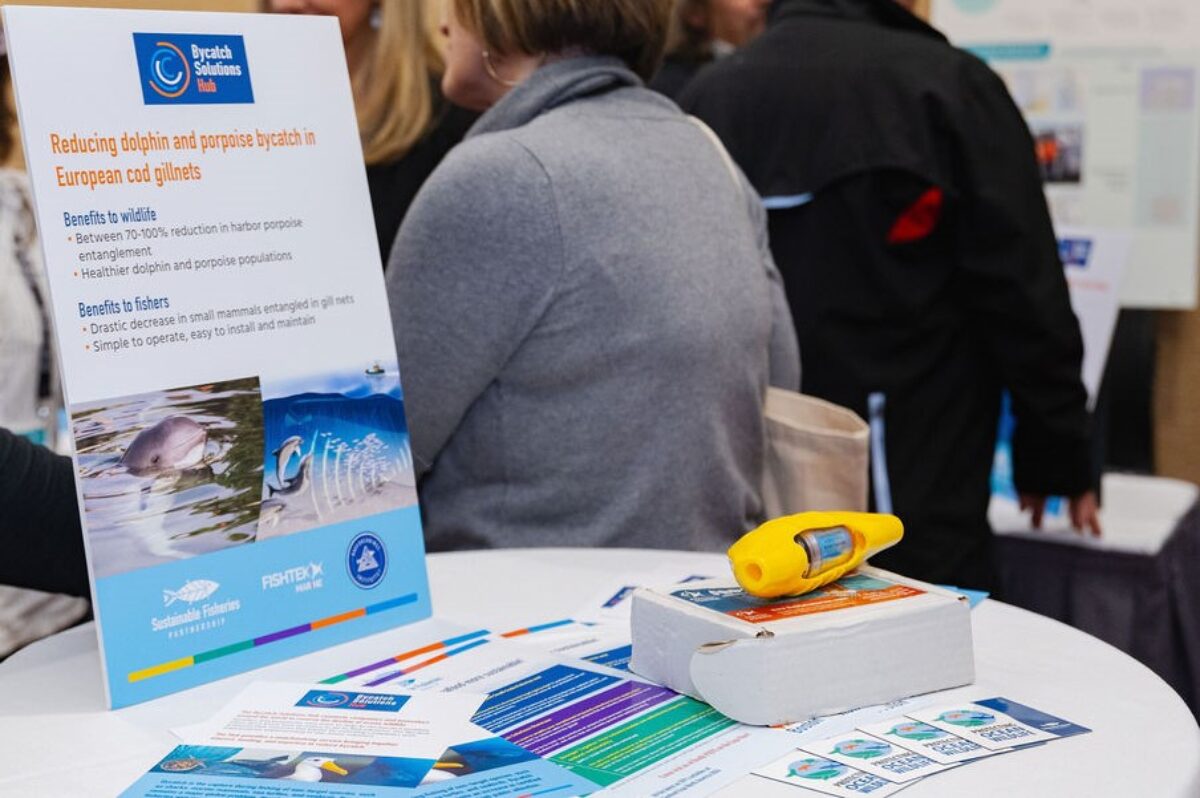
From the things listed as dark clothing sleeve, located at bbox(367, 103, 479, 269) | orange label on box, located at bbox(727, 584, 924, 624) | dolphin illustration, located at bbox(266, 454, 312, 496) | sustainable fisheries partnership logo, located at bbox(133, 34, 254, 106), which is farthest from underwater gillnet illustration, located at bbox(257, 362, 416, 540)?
dark clothing sleeve, located at bbox(367, 103, 479, 269)

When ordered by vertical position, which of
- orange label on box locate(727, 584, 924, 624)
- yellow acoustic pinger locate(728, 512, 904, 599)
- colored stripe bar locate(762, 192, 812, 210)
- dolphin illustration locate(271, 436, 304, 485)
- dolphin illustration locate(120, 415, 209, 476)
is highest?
colored stripe bar locate(762, 192, 812, 210)

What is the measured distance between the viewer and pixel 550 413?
142cm

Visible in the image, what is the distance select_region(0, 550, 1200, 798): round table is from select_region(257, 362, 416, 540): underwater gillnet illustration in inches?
4.4

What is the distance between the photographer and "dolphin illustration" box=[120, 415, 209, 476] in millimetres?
986

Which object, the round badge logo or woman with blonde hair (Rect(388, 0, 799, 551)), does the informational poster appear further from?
the round badge logo

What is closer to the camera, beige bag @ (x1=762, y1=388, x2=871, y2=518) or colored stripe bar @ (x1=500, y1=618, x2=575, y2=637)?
colored stripe bar @ (x1=500, y1=618, x2=575, y2=637)

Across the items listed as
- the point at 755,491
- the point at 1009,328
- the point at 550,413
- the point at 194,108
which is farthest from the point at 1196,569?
the point at 194,108

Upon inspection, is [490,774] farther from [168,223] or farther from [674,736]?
[168,223]

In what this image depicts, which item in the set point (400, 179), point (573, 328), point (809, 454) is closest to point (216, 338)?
point (573, 328)

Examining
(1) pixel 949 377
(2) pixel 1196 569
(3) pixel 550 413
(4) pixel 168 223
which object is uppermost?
(4) pixel 168 223

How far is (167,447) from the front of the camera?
1002 millimetres

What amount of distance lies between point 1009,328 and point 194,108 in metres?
1.48

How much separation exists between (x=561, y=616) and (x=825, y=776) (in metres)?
0.38

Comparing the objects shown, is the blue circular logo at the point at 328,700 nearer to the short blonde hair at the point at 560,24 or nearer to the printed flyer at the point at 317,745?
the printed flyer at the point at 317,745
